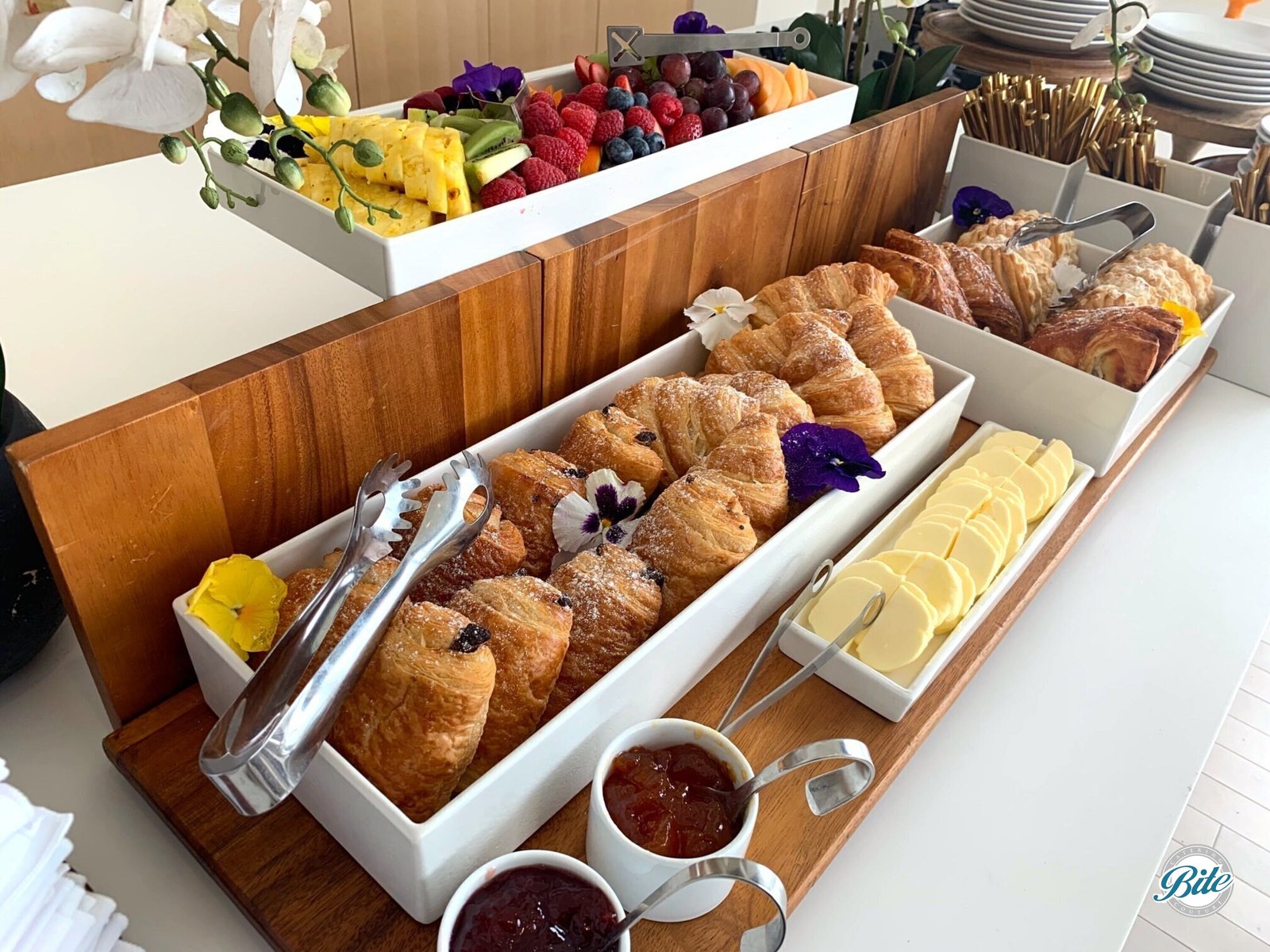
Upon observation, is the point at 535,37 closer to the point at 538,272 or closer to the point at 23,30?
the point at 538,272

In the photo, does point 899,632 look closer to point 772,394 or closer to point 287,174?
point 772,394

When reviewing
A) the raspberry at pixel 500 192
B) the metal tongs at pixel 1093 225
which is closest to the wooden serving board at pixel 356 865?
the raspberry at pixel 500 192

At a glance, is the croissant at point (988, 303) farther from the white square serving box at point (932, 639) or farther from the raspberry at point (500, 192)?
the raspberry at point (500, 192)

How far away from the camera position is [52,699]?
767 mm

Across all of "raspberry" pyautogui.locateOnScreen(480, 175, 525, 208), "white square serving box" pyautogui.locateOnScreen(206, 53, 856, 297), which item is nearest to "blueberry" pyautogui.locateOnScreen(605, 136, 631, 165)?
"white square serving box" pyautogui.locateOnScreen(206, 53, 856, 297)

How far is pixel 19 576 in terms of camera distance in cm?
70

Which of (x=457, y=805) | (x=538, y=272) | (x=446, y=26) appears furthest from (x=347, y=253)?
(x=446, y=26)

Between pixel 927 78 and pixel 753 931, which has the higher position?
pixel 927 78

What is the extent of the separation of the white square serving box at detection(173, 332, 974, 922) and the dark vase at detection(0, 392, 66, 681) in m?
0.12

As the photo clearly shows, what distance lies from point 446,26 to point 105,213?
70.7 inches

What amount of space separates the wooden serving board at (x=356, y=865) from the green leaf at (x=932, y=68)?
0.91 m

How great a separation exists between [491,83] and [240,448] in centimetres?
53

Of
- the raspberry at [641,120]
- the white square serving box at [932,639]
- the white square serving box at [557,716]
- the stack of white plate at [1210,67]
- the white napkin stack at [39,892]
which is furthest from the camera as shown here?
the stack of white plate at [1210,67]

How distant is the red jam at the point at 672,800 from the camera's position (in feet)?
2.02
